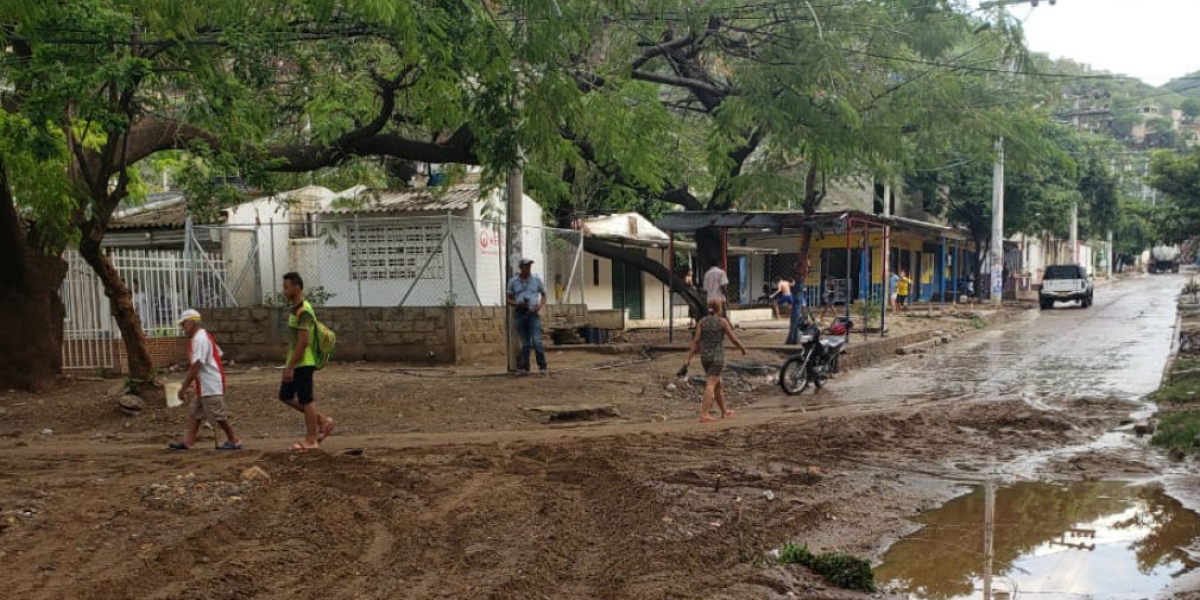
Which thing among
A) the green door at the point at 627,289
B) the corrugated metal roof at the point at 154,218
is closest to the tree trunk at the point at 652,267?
the green door at the point at 627,289

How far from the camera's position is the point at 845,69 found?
13.1 m

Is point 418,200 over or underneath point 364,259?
over

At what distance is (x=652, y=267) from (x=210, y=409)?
1340 centimetres

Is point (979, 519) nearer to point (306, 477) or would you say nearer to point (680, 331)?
point (306, 477)

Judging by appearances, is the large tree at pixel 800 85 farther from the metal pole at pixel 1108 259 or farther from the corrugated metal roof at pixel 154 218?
the metal pole at pixel 1108 259

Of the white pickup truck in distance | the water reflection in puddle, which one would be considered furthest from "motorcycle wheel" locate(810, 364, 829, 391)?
the white pickup truck in distance

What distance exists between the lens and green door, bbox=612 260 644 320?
2678cm

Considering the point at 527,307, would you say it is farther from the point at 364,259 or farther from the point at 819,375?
the point at 364,259

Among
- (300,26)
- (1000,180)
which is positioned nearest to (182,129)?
(300,26)

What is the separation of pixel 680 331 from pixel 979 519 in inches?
602

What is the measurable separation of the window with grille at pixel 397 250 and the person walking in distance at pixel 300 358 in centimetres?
845

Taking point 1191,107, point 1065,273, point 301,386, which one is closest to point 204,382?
point 301,386

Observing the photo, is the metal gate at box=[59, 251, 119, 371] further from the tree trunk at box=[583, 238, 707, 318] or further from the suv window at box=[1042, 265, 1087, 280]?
the suv window at box=[1042, 265, 1087, 280]

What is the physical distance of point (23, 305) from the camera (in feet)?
40.6
